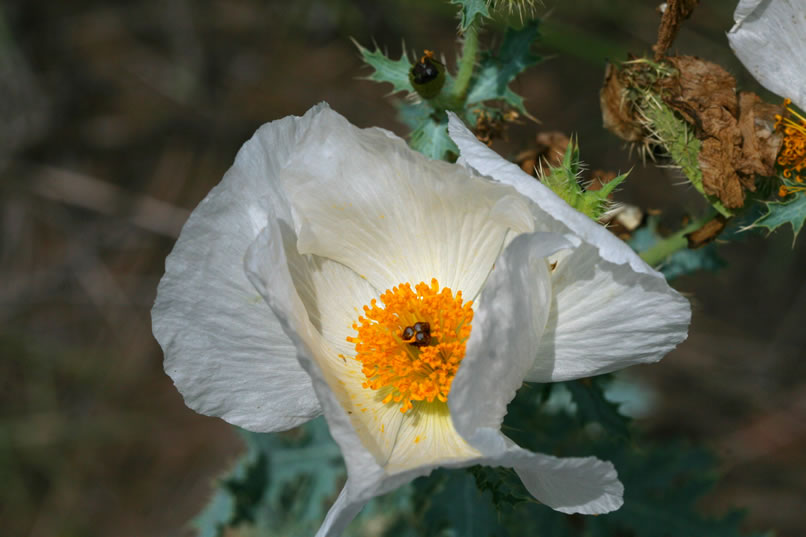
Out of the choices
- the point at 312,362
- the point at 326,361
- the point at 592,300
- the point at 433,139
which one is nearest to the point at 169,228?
the point at 433,139

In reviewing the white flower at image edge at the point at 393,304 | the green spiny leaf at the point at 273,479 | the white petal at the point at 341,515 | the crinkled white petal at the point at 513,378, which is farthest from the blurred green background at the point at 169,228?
the white petal at the point at 341,515

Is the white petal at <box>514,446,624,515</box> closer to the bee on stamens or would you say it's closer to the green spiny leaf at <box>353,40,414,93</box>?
the bee on stamens

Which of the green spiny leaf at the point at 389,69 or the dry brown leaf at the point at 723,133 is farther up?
the dry brown leaf at the point at 723,133

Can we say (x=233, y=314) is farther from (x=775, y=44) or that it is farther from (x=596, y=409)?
(x=775, y=44)

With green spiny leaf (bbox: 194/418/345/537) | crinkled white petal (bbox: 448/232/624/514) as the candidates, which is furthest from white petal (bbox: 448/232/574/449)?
green spiny leaf (bbox: 194/418/345/537)

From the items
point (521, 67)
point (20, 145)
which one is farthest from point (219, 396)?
point (20, 145)

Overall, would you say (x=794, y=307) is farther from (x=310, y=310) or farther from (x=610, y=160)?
(x=310, y=310)

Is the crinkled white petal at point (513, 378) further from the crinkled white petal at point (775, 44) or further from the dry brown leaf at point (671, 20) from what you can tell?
the crinkled white petal at point (775, 44)
